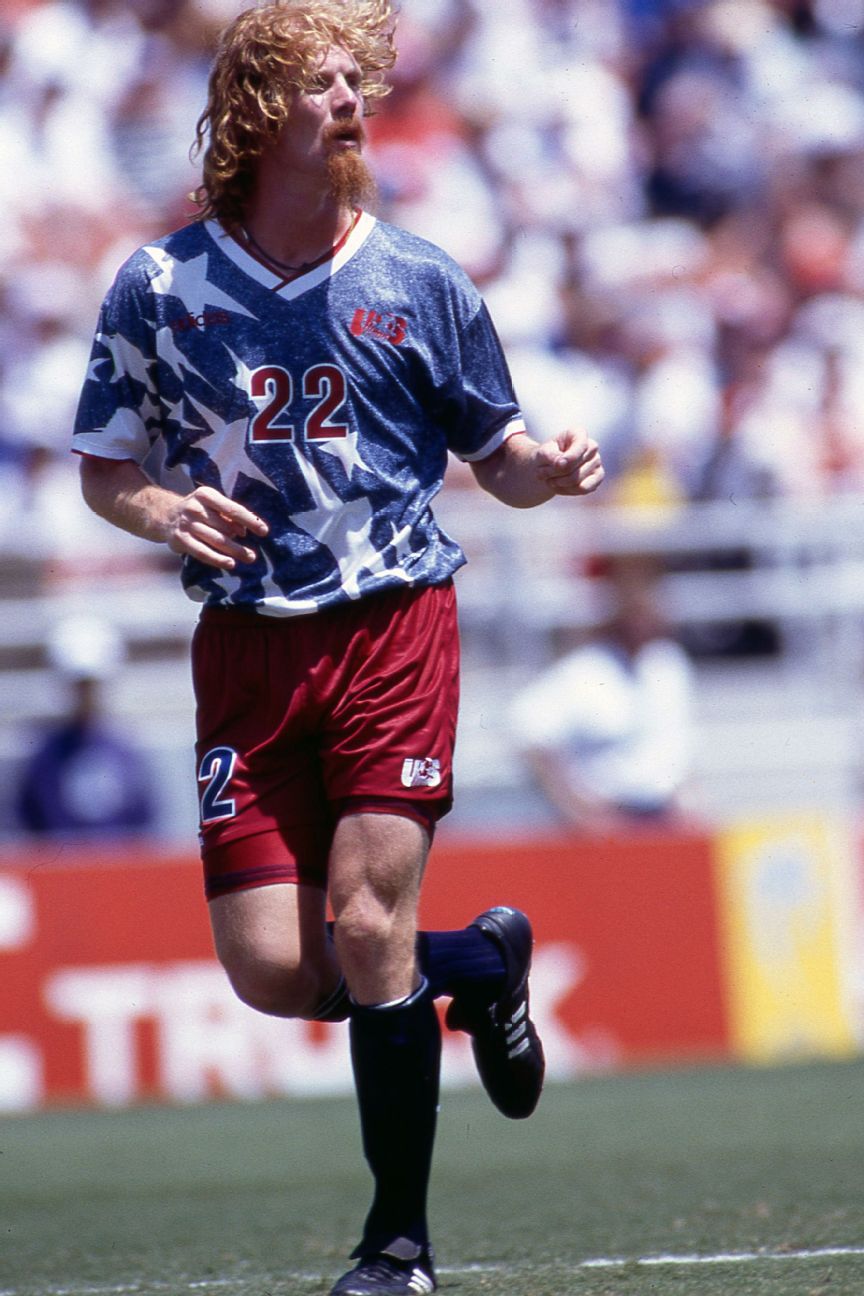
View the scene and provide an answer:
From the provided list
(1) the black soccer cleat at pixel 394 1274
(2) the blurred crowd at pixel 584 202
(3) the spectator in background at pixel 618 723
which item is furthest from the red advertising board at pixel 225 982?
(1) the black soccer cleat at pixel 394 1274

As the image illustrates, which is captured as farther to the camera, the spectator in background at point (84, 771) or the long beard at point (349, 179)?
the spectator in background at point (84, 771)

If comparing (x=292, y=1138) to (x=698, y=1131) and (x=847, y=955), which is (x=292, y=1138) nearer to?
(x=698, y=1131)

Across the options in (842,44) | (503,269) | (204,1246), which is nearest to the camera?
(204,1246)

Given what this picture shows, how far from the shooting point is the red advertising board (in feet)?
27.0

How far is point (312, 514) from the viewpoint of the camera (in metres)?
3.67

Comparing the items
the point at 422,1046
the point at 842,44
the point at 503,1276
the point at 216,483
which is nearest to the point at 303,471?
the point at 216,483

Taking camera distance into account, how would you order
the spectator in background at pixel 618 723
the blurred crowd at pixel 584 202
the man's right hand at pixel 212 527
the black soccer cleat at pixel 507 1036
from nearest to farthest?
1. the man's right hand at pixel 212 527
2. the black soccer cleat at pixel 507 1036
3. the spectator in background at pixel 618 723
4. the blurred crowd at pixel 584 202

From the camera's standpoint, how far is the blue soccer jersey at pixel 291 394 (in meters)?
3.67

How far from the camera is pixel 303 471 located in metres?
3.66

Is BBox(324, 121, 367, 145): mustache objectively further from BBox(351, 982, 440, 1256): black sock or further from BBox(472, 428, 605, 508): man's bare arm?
BBox(351, 982, 440, 1256): black sock

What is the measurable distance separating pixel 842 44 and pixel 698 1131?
29.9 feet

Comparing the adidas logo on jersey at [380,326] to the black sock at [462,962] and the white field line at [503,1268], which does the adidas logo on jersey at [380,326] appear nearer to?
the black sock at [462,962]

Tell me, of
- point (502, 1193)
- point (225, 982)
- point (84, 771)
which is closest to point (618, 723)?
point (225, 982)

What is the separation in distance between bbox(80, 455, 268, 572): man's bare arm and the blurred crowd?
571 cm
